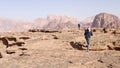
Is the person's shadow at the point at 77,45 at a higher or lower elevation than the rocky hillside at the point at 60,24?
lower

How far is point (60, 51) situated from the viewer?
19.8 meters

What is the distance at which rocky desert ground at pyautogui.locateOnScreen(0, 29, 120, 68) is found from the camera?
1551 cm

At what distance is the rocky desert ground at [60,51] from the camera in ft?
50.9

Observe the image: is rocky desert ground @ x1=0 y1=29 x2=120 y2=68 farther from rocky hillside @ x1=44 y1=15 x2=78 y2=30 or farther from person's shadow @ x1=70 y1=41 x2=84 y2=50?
rocky hillside @ x1=44 y1=15 x2=78 y2=30

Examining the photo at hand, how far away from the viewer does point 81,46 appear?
21.2 metres

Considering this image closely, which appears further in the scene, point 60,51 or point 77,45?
point 77,45

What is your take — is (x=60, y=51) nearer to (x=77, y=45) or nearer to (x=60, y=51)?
(x=60, y=51)

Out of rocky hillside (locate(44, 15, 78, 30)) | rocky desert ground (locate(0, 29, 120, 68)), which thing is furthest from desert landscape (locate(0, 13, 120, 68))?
rocky hillside (locate(44, 15, 78, 30))

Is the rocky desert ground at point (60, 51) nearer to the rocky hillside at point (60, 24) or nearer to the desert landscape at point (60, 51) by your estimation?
the desert landscape at point (60, 51)

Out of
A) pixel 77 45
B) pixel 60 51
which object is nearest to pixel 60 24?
pixel 77 45

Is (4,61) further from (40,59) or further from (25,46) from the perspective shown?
(25,46)

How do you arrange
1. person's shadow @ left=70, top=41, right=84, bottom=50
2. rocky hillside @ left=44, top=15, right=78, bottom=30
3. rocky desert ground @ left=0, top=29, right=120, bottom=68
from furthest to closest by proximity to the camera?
1. rocky hillside @ left=44, top=15, right=78, bottom=30
2. person's shadow @ left=70, top=41, right=84, bottom=50
3. rocky desert ground @ left=0, top=29, right=120, bottom=68

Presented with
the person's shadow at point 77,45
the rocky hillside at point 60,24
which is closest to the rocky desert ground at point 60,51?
the person's shadow at point 77,45

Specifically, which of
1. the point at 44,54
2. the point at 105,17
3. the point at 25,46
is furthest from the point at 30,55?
the point at 105,17
